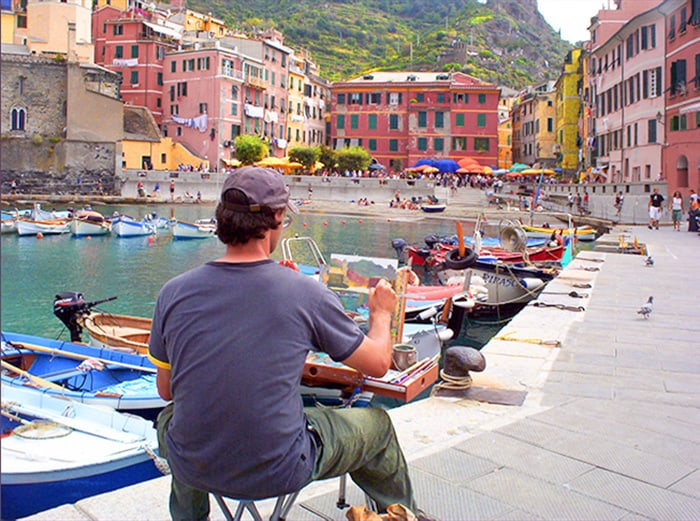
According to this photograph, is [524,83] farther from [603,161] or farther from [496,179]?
[603,161]

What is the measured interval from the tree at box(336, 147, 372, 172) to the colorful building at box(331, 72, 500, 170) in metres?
7.86

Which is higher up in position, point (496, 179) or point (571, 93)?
point (571, 93)

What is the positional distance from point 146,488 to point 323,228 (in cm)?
3963

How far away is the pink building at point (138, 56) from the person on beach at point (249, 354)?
70163mm

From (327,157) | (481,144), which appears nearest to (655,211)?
(327,157)

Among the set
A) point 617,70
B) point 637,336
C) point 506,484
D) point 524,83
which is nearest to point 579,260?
point 637,336

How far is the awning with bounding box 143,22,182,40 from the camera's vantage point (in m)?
69.9

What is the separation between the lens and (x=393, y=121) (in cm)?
7350

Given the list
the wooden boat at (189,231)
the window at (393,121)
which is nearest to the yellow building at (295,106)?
the window at (393,121)

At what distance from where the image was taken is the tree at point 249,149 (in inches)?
2469

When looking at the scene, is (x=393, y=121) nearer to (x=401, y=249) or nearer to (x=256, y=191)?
(x=401, y=249)

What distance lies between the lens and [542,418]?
570 centimetres

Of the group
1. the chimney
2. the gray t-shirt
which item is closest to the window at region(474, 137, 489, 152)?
the chimney

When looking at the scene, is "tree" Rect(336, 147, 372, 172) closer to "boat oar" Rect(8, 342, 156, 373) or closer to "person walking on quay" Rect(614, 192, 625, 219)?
"person walking on quay" Rect(614, 192, 625, 219)
